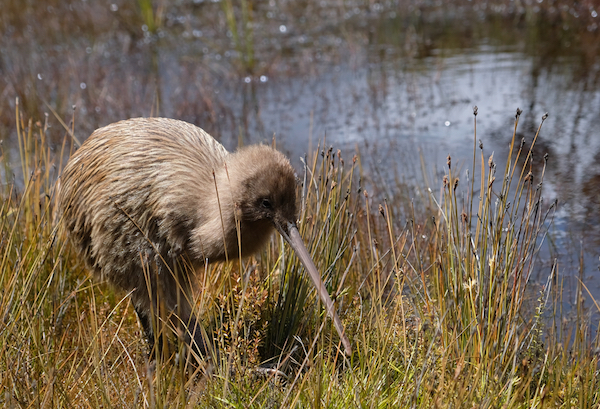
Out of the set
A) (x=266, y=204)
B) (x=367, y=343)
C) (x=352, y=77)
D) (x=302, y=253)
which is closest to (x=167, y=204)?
(x=266, y=204)

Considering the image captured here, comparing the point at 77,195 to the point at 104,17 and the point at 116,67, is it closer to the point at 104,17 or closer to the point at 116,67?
the point at 116,67

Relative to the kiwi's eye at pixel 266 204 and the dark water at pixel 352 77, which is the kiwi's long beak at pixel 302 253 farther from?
the dark water at pixel 352 77

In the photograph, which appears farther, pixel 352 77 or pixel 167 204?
pixel 352 77

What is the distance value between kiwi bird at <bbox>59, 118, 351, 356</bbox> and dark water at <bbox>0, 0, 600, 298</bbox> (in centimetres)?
152

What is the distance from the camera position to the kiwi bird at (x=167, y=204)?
8.50 ft

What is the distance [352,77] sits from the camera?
316 inches

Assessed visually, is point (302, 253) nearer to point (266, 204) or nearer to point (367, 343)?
point (266, 204)

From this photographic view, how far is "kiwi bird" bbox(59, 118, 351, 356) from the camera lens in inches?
102

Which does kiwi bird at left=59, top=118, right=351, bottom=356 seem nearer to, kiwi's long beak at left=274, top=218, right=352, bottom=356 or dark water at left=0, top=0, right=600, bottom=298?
kiwi's long beak at left=274, top=218, right=352, bottom=356

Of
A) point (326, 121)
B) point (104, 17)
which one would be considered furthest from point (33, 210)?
point (104, 17)

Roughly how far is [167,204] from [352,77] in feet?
18.5

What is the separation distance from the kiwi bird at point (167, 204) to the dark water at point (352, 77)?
1.52m

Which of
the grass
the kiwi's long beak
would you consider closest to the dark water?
the grass

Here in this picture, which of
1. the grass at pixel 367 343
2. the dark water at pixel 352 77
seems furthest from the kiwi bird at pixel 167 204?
the dark water at pixel 352 77
